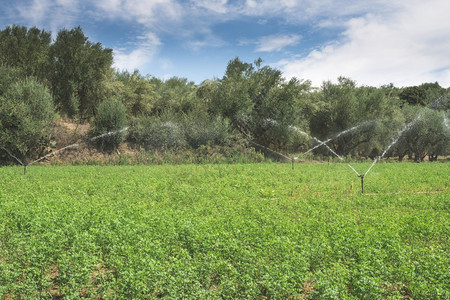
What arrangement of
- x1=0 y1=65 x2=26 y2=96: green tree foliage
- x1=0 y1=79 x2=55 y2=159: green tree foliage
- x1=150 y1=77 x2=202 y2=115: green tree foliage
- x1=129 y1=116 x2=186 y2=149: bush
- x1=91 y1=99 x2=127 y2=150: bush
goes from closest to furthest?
x1=0 y1=79 x2=55 y2=159: green tree foliage
x1=0 y1=65 x2=26 y2=96: green tree foliage
x1=91 y1=99 x2=127 y2=150: bush
x1=129 y1=116 x2=186 y2=149: bush
x1=150 y1=77 x2=202 y2=115: green tree foliage

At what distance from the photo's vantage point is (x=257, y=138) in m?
43.3

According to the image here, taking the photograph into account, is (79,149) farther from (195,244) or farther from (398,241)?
(398,241)

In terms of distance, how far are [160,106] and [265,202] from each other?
35709 mm

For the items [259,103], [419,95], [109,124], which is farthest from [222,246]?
[419,95]

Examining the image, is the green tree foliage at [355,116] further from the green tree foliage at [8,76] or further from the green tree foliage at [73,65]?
the green tree foliage at [8,76]

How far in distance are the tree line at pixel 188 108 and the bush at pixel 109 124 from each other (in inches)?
4.1

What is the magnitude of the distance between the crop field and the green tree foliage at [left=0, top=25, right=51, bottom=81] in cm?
2573

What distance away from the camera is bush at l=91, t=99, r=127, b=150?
119 ft

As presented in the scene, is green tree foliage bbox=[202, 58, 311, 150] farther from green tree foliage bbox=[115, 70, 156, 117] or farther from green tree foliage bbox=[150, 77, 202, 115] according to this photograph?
green tree foliage bbox=[115, 70, 156, 117]

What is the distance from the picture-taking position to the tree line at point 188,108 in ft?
106

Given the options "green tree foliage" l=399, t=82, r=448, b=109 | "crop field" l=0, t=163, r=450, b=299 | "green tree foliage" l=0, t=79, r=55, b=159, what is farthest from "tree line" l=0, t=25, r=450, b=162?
"green tree foliage" l=399, t=82, r=448, b=109

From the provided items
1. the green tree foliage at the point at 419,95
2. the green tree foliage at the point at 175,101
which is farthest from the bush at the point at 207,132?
the green tree foliage at the point at 419,95

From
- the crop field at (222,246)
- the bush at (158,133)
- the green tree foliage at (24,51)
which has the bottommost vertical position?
the crop field at (222,246)

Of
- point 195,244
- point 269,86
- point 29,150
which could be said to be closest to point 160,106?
point 269,86
